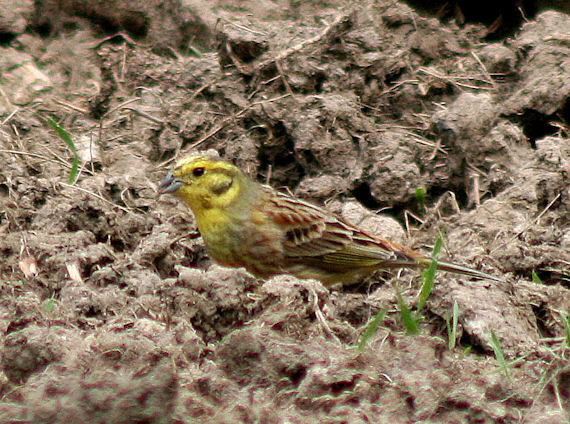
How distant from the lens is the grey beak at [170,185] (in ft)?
16.4

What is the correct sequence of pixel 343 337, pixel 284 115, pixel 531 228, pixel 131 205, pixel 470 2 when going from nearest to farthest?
pixel 343 337, pixel 531 228, pixel 131 205, pixel 284 115, pixel 470 2

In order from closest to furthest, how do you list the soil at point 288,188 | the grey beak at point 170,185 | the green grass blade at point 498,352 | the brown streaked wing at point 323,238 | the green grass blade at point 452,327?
the soil at point 288,188 < the green grass blade at point 498,352 < the green grass blade at point 452,327 < the grey beak at point 170,185 < the brown streaked wing at point 323,238

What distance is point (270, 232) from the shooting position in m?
5.21

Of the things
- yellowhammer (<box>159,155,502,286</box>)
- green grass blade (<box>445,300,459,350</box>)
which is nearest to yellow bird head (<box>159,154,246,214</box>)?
yellowhammer (<box>159,155,502,286</box>)

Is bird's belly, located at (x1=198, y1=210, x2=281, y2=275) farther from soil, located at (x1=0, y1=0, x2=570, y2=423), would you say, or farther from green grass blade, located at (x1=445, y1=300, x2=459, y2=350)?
green grass blade, located at (x1=445, y1=300, x2=459, y2=350)

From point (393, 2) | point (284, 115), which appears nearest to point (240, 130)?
point (284, 115)

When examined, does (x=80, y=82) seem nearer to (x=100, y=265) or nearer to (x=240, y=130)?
(x=240, y=130)

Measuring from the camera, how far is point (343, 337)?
4113mm

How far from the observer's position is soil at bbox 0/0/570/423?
11.1ft

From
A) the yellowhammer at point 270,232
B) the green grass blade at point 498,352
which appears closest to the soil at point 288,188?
the green grass blade at point 498,352

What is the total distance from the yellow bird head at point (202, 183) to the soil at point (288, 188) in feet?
0.84

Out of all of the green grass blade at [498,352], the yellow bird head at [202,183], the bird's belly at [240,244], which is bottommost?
the bird's belly at [240,244]

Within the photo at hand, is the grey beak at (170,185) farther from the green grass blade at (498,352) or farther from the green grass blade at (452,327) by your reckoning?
the green grass blade at (498,352)

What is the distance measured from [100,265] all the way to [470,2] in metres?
4.55
